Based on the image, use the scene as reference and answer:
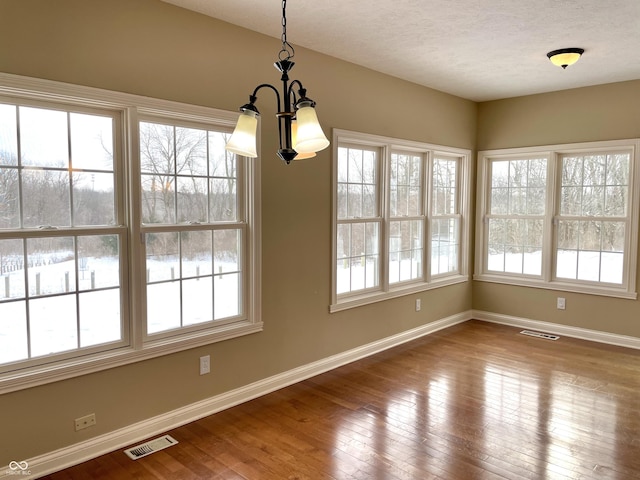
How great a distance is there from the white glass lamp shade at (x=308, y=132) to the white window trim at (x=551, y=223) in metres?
4.47

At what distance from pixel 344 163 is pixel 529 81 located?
2305mm

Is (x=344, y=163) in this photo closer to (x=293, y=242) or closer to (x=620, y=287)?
(x=293, y=242)

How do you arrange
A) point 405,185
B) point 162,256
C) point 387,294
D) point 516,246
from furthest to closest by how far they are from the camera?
point 516,246, point 405,185, point 387,294, point 162,256

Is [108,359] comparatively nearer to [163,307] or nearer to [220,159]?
[163,307]

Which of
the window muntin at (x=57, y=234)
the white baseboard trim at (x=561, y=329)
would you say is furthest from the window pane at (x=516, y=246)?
the window muntin at (x=57, y=234)

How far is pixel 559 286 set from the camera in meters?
5.38

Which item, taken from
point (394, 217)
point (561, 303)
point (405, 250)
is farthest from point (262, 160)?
point (561, 303)

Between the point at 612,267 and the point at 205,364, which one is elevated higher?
the point at 612,267

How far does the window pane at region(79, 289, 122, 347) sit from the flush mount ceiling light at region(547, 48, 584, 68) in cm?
384

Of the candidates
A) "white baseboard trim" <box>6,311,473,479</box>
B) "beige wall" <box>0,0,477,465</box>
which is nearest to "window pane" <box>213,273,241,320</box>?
"beige wall" <box>0,0,477,465</box>

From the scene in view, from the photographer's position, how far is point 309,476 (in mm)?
2543

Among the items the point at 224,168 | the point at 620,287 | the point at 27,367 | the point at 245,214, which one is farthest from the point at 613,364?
the point at 27,367

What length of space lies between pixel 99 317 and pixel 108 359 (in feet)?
0.85

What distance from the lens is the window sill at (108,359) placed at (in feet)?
8.06
